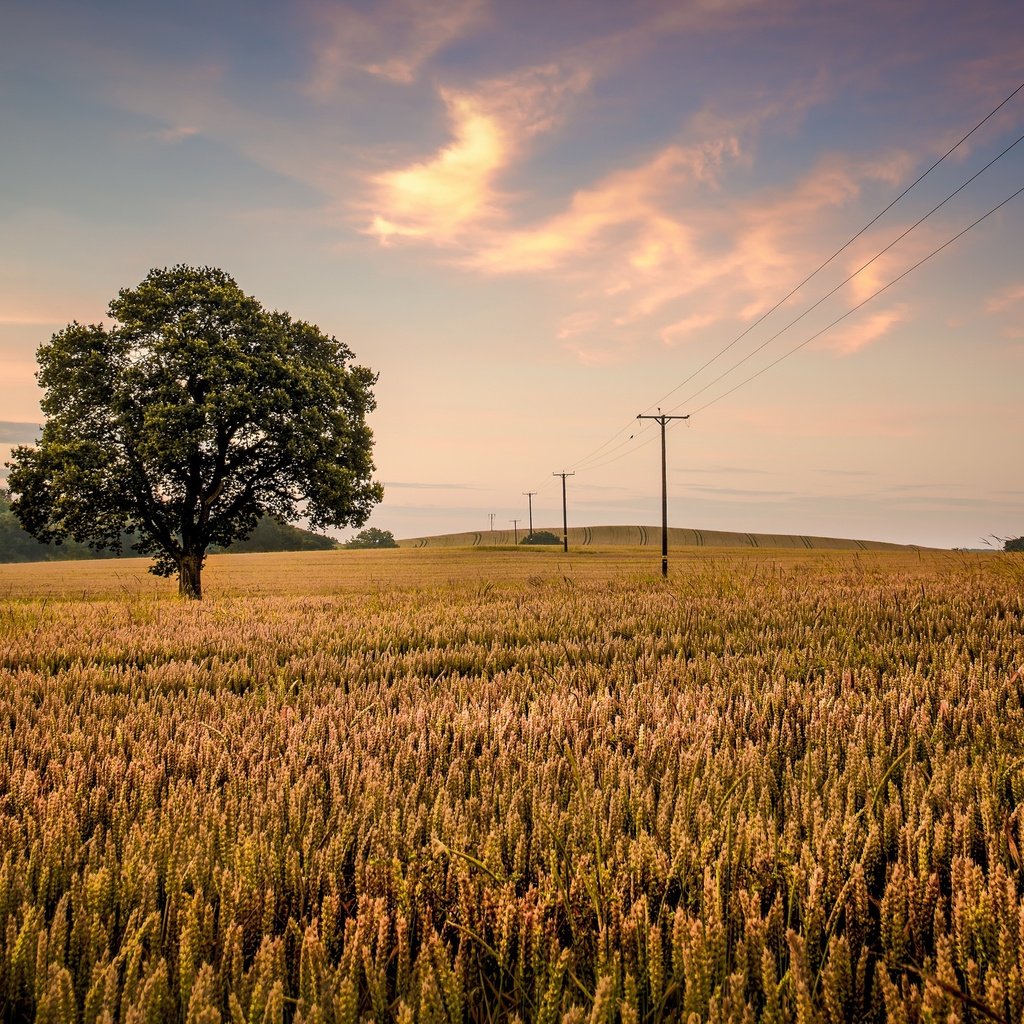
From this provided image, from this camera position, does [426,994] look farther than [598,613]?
No

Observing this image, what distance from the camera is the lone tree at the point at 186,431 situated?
71.5ft

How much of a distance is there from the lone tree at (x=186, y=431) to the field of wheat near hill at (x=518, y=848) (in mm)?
18713

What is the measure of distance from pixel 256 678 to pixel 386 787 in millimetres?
3128

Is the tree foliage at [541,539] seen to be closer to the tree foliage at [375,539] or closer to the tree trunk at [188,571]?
the tree foliage at [375,539]

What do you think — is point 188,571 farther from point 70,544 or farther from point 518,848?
point 70,544

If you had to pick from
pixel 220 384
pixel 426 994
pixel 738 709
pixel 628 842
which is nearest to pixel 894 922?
pixel 628 842

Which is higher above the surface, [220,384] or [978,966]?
[220,384]

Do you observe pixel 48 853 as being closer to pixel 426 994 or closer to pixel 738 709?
pixel 426 994

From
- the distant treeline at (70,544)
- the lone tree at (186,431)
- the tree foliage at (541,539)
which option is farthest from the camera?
the tree foliage at (541,539)

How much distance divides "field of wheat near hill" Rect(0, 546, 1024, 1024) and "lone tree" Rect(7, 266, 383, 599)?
1871 cm

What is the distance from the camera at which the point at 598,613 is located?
9078mm

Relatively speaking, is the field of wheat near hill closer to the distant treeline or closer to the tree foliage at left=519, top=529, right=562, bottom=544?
the distant treeline

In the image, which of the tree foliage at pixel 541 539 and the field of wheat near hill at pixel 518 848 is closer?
the field of wheat near hill at pixel 518 848

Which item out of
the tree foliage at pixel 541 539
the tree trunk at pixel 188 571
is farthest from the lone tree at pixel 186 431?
the tree foliage at pixel 541 539
